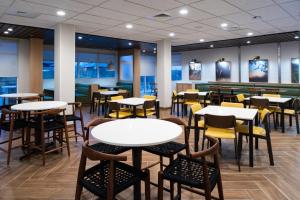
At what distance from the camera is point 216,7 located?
444cm

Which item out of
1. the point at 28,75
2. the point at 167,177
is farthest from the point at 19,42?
the point at 167,177

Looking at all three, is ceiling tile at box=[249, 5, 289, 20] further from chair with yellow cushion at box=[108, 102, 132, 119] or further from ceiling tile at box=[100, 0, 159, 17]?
chair with yellow cushion at box=[108, 102, 132, 119]

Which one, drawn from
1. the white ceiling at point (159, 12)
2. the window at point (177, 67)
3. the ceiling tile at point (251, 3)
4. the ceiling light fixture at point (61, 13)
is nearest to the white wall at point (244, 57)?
the window at point (177, 67)

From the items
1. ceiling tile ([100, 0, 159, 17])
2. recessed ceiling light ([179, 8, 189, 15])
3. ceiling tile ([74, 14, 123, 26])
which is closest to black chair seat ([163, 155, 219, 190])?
ceiling tile ([100, 0, 159, 17])

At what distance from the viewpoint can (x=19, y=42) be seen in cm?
838

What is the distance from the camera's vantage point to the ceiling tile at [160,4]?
404 cm

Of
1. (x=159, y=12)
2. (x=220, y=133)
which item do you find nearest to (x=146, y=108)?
(x=220, y=133)

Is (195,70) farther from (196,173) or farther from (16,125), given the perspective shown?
(196,173)

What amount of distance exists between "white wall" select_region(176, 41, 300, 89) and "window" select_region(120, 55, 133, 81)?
303 cm

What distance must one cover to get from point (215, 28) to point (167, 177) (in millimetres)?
5653

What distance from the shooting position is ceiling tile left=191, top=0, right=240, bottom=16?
4.16 m

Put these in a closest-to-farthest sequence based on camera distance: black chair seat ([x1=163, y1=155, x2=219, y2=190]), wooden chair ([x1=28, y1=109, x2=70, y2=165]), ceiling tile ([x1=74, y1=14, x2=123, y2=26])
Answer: black chair seat ([x1=163, y1=155, x2=219, y2=190]) < wooden chair ([x1=28, y1=109, x2=70, y2=165]) < ceiling tile ([x1=74, y1=14, x2=123, y2=26])

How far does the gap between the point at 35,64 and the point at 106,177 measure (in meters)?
7.83

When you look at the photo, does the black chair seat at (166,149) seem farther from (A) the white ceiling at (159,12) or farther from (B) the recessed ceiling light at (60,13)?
(B) the recessed ceiling light at (60,13)
